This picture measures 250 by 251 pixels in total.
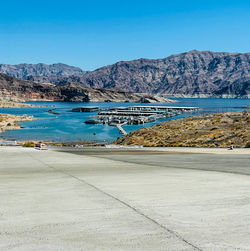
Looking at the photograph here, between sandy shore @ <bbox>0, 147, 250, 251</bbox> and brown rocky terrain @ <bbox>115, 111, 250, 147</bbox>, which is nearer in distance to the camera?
sandy shore @ <bbox>0, 147, 250, 251</bbox>

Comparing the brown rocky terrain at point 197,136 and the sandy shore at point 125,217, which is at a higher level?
the sandy shore at point 125,217

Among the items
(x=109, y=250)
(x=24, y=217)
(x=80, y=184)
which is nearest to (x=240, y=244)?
(x=109, y=250)

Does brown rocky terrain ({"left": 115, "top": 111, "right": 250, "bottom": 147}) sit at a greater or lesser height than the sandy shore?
lesser

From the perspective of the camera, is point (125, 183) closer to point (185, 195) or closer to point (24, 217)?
point (185, 195)

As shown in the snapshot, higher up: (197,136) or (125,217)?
(125,217)

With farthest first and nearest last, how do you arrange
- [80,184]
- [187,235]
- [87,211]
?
[80,184] < [87,211] < [187,235]

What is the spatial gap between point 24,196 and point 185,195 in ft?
12.4

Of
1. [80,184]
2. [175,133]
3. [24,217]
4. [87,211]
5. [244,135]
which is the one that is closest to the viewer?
[24,217]

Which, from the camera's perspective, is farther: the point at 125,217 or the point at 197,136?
the point at 197,136

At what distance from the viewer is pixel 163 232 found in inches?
221

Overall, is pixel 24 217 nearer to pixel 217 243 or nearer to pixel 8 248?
pixel 8 248

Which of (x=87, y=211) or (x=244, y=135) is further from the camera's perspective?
(x=244, y=135)

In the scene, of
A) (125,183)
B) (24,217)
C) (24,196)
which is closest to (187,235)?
(24,217)

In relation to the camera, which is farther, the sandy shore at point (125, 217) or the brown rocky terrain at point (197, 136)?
the brown rocky terrain at point (197, 136)
